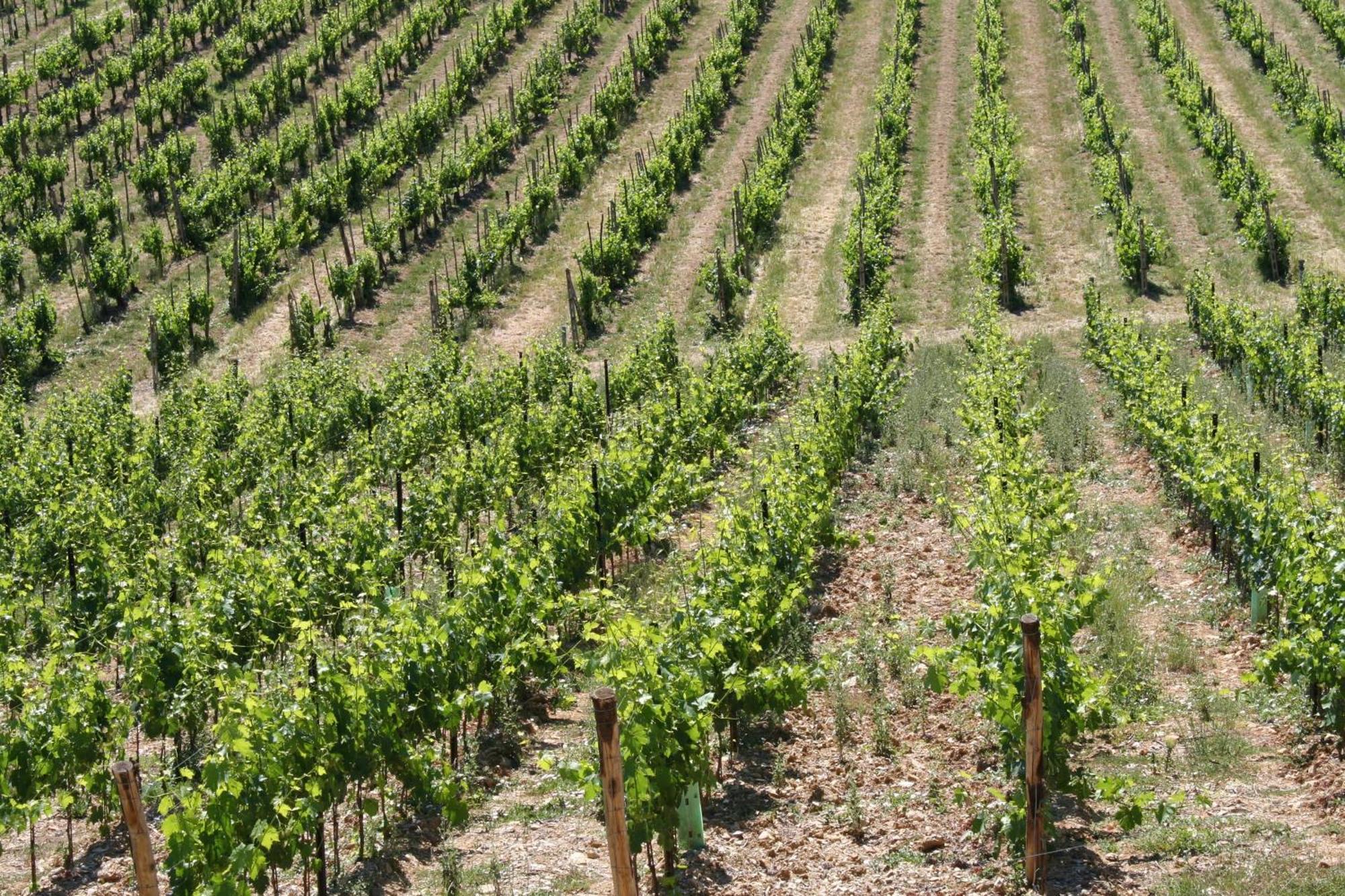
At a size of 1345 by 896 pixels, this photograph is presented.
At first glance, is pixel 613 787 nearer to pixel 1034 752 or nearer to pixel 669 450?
pixel 1034 752

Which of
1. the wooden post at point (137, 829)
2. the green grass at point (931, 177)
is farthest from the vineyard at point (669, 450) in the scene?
the green grass at point (931, 177)

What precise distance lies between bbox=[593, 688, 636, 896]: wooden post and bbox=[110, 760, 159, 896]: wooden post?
91.1 inches

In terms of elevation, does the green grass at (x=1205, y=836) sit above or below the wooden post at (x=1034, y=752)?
below

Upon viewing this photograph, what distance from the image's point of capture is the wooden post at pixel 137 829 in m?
6.81

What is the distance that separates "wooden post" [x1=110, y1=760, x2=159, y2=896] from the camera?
6812 millimetres

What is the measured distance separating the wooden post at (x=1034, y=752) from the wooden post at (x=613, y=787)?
92.1 inches

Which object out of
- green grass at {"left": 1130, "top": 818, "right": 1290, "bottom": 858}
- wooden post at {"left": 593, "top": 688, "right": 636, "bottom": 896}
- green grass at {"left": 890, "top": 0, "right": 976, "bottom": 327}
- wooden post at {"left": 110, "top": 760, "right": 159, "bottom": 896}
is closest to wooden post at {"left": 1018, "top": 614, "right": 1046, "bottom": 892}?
green grass at {"left": 1130, "top": 818, "right": 1290, "bottom": 858}

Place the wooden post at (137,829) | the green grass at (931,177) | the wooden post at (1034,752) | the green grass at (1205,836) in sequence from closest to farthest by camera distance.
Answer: the wooden post at (137,829)
the wooden post at (1034,752)
the green grass at (1205,836)
the green grass at (931,177)

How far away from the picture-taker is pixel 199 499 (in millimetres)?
17594

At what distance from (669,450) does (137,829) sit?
35.8 ft

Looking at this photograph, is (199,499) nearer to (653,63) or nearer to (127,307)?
(127,307)

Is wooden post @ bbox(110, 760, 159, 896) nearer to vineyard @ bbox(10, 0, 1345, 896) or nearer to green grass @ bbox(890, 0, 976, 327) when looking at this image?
vineyard @ bbox(10, 0, 1345, 896)

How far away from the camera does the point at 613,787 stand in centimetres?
694

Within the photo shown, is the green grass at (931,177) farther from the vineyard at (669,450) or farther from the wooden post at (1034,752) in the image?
the wooden post at (1034,752)
